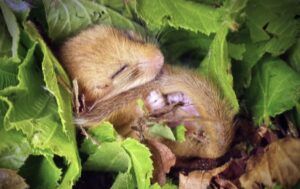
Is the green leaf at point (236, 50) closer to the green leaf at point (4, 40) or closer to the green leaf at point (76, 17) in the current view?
the green leaf at point (76, 17)

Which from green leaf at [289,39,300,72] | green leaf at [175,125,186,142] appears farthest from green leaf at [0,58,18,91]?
green leaf at [289,39,300,72]

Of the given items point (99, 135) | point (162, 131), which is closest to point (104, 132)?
point (99, 135)

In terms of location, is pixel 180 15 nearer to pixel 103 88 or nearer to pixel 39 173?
pixel 103 88

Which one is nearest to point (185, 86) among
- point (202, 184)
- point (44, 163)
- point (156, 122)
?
point (156, 122)

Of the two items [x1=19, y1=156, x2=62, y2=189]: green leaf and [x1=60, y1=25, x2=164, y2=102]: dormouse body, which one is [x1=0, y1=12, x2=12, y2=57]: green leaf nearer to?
[x1=60, y1=25, x2=164, y2=102]: dormouse body

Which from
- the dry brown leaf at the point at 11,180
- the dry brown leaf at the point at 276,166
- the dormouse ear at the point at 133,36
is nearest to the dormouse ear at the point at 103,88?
the dormouse ear at the point at 133,36
